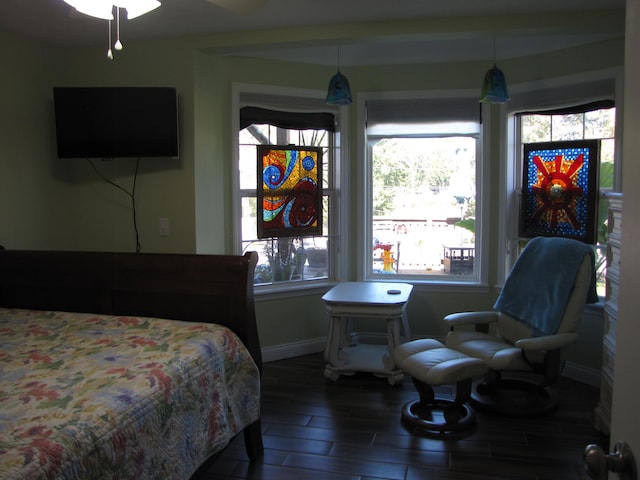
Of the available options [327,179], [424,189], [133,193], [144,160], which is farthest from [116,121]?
[424,189]

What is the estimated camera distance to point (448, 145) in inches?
175

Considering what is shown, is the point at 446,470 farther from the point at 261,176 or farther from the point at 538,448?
the point at 261,176

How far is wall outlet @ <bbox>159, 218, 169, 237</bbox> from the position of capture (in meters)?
3.76

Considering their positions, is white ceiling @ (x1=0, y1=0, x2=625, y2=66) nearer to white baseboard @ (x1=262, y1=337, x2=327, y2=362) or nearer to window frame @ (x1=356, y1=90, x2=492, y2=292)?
window frame @ (x1=356, y1=90, x2=492, y2=292)

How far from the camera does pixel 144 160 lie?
12.3ft

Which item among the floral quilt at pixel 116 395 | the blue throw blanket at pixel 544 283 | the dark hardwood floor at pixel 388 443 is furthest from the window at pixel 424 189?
the floral quilt at pixel 116 395

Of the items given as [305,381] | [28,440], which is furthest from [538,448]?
[28,440]

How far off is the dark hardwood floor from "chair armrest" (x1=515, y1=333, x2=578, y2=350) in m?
0.45

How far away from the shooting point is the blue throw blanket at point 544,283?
3.29 meters

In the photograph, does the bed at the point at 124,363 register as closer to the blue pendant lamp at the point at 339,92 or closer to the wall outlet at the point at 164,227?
the wall outlet at the point at 164,227

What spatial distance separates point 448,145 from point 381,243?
0.94m

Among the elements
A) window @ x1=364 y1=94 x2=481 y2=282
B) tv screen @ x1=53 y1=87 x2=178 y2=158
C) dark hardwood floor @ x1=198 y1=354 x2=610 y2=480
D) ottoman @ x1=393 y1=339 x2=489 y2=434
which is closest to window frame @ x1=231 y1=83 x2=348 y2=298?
window @ x1=364 y1=94 x2=481 y2=282

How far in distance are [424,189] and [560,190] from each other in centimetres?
102

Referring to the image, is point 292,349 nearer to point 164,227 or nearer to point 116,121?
point 164,227
